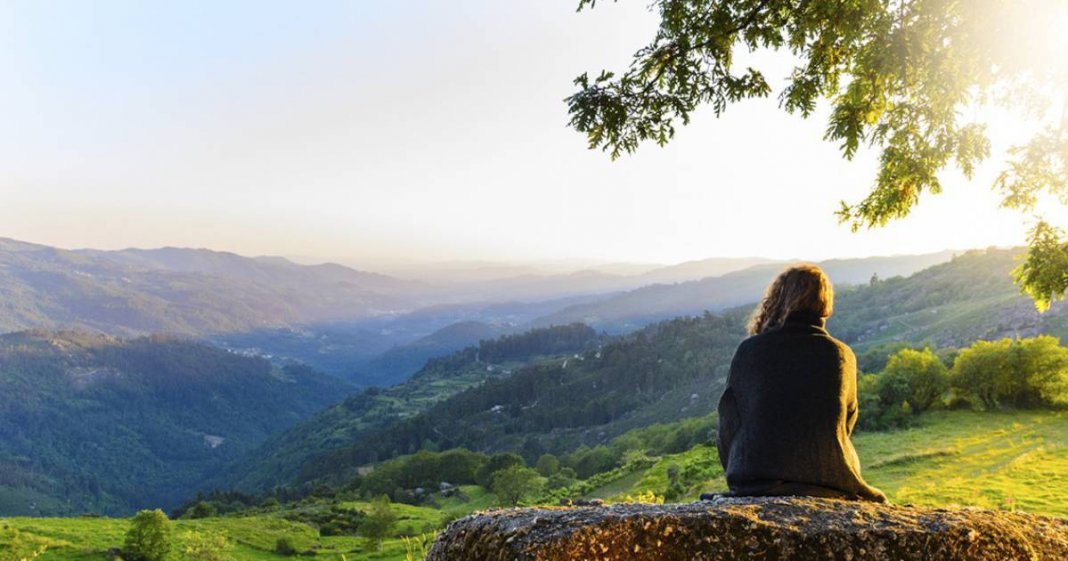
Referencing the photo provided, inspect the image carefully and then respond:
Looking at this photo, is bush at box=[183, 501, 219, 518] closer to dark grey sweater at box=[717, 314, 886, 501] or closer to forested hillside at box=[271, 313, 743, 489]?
forested hillside at box=[271, 313, 743, 489]

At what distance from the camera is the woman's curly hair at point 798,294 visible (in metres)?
4.98

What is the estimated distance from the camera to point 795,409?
4.53 m

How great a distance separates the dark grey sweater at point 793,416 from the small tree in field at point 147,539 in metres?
48.7

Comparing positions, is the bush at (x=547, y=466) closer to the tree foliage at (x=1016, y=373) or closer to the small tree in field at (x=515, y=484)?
the small tree in field at (x=515, y=484)

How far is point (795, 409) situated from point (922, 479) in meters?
20.3

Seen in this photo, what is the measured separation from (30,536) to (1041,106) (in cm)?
6462

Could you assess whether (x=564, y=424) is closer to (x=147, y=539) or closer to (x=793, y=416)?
(x=147, y=539)

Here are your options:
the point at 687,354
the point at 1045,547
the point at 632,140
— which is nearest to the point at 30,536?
the point at 632,140

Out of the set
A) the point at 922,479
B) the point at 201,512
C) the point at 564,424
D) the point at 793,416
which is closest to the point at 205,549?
the point at 922,479

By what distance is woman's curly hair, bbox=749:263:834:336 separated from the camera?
16.3 feet

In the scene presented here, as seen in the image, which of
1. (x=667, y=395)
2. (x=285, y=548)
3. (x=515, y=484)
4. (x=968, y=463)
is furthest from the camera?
(x=667, y=395)

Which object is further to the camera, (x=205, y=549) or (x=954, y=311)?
(x=954, y=311)

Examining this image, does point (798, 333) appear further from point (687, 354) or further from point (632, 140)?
point (687, 354)

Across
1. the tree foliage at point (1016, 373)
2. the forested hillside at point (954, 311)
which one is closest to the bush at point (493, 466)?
the forested hillside at point (954, 311)
